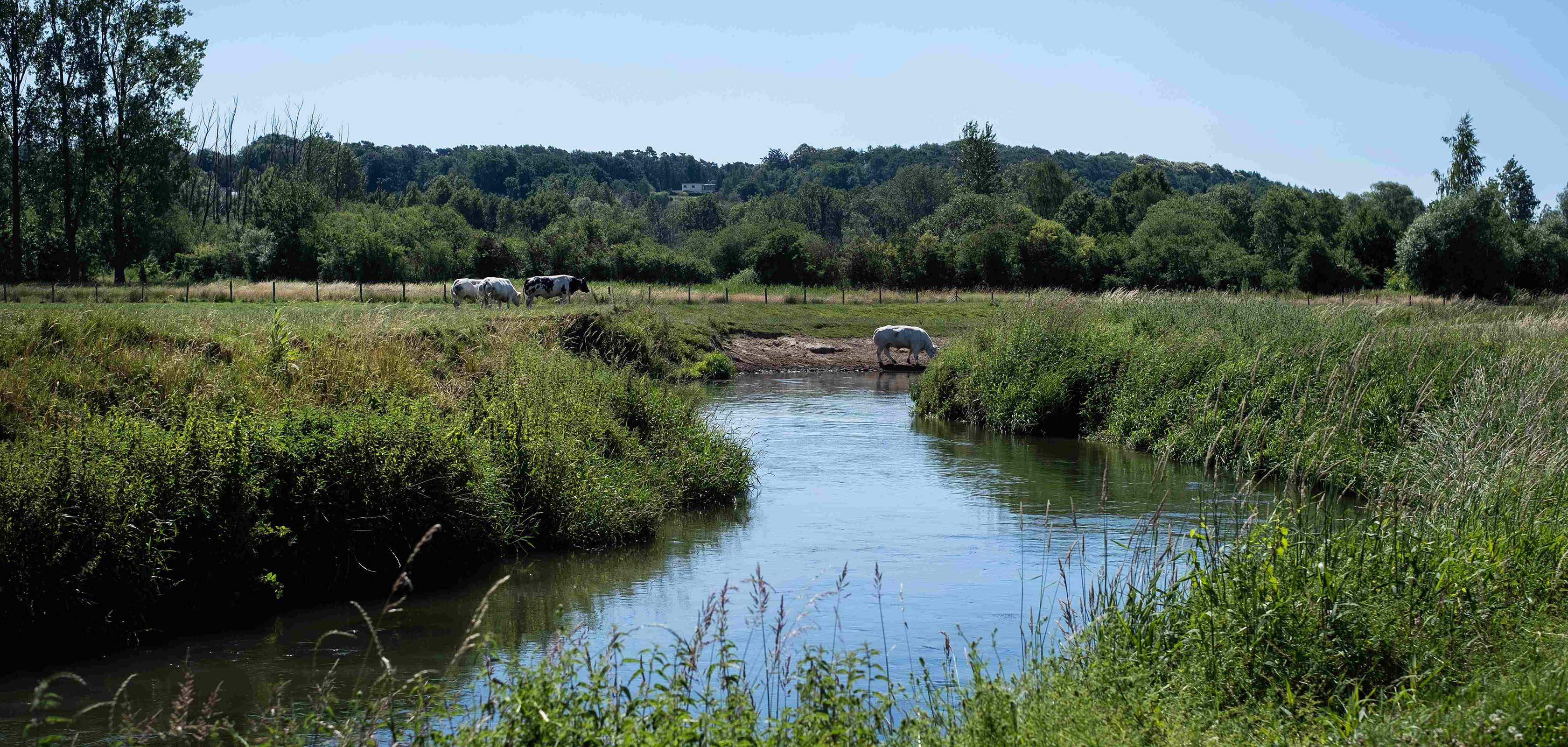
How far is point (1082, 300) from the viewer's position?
91.5 ft

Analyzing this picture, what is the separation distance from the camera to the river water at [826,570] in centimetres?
900

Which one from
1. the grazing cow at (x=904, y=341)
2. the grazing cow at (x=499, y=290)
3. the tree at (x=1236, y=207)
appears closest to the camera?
the grazing cow at (x=499, y=290)

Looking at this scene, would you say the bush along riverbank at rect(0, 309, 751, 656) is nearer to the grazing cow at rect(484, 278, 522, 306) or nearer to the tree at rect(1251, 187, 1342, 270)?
the grazing cow at rect(484, 278, 522, 306)

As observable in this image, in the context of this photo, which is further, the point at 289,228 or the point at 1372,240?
the point at 1372,240

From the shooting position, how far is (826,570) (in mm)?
11781

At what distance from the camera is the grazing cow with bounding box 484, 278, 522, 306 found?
39031 mm

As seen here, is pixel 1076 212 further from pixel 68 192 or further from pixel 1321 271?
pixel 68 192

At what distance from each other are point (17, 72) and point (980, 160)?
7105 centimetres

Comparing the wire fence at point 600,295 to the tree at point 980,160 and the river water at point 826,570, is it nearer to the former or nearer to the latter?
the river water at point 826,570

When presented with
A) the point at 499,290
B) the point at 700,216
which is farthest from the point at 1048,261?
the point at 700,216

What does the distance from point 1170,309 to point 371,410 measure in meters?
18.6

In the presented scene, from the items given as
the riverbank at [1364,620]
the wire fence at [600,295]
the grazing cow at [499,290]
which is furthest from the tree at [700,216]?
the riverbank at [1364,620]

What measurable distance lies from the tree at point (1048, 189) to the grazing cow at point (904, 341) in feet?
227

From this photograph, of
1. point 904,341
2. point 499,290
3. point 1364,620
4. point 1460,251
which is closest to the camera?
point 1364,620
